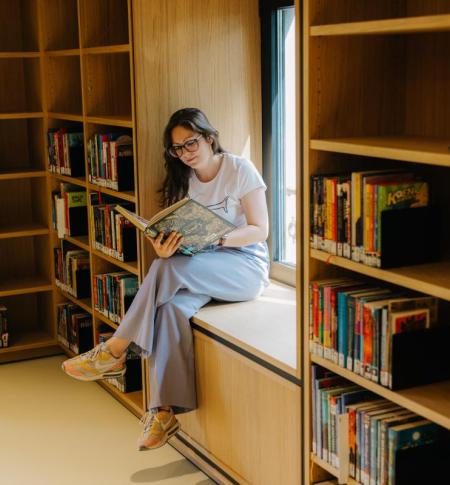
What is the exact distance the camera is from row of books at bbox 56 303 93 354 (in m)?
4.39

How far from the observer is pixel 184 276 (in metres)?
3.22

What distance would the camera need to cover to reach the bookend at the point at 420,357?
2.10 meters

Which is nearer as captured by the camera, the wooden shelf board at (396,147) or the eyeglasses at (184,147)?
the wooden shelf board at (396,147)

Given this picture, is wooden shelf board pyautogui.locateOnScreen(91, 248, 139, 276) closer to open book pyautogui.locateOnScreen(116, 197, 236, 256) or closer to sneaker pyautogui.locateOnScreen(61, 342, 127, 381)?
sneaker pyautogui.locateOnScreen(61, 342, 127, 381)

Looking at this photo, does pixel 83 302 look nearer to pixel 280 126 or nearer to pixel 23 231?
pixel 23 231

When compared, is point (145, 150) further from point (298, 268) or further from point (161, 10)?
point (298, 268)

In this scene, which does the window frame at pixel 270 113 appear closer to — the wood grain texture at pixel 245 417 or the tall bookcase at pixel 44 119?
the tall bookcase at pixel 44 119

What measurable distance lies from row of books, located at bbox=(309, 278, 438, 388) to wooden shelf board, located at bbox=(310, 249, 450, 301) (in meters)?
0.07

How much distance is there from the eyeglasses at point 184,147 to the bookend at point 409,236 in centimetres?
131

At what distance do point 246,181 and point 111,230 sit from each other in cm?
78

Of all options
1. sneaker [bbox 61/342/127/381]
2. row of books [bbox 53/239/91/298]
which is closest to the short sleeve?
sneaker [bbox 61/342/127/381]

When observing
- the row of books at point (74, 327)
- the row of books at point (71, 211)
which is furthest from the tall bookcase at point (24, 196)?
the row of books at point (71, 211)

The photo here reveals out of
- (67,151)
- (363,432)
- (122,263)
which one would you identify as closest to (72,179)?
(67,151)

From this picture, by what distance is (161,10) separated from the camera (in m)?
3.39
